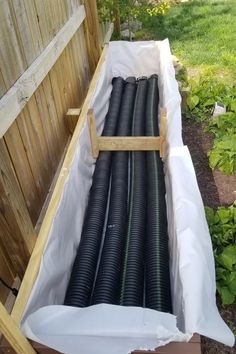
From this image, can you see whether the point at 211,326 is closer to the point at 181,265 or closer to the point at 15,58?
the point at 181,265

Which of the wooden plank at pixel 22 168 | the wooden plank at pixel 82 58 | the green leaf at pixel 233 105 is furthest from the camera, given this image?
the green leaf at pixel 233 105

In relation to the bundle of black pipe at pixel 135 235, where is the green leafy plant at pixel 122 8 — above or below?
above

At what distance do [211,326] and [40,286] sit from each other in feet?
2.73

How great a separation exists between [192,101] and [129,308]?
3.24 meters

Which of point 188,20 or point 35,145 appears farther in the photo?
point 188,20

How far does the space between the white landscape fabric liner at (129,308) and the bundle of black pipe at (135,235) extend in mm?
210

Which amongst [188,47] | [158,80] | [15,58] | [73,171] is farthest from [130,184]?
[188,47]

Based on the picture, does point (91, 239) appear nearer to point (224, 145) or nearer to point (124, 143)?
point (124, 143)

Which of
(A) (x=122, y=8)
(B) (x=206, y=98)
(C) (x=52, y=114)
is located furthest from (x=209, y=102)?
(A) (x=122, y=8)

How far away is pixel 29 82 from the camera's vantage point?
2.18 m

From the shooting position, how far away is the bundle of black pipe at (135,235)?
1956 millimetres

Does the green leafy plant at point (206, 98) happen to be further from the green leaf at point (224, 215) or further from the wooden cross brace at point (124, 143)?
the green leaf at point (224, 215)

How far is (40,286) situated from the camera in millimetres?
1657

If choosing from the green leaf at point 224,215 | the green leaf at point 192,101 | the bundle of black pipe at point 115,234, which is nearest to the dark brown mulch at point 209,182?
the green leaf at point 192,101
